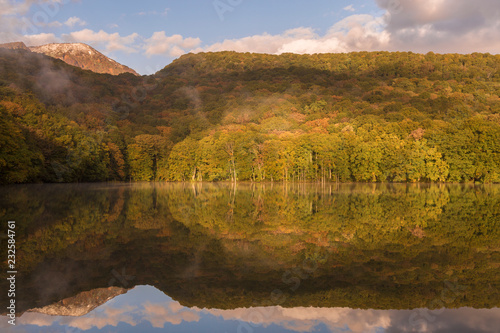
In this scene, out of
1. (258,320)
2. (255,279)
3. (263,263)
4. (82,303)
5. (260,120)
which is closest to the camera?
(258,320)

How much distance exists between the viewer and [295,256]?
10180 mm

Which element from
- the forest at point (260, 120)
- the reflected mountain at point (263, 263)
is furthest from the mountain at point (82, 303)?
the forest at point (260, 120)

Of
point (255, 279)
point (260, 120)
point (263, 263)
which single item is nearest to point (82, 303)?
point (255, 279)

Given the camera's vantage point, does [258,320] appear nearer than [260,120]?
Yes

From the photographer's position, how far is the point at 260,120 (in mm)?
111875

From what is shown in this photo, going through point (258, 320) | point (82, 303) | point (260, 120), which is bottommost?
point (258, 320)

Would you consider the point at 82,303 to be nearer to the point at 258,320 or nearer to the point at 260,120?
the point at 258,320

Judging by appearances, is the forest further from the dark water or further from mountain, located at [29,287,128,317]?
mountain, located at [29,287,128,317]

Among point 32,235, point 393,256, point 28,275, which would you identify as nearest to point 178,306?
point 28,275

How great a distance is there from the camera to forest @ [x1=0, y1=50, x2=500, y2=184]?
69.0m

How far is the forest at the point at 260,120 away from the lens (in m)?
69.0

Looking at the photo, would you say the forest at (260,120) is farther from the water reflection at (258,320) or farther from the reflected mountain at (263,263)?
the water reflection at (258,320)

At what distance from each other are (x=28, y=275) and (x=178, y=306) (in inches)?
145

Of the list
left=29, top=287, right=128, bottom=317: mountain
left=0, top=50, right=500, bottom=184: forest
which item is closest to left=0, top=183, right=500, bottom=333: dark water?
left=29, top=287, right=128, bottom=317: mountain
